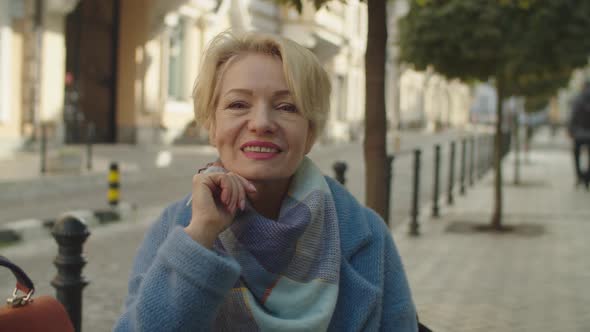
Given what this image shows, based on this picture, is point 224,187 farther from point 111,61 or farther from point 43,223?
point 111,61

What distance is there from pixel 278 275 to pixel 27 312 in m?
0.57

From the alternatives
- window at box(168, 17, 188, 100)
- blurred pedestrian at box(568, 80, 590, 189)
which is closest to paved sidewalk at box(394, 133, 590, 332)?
blurred pedestrian at box(568, 80, 590, 189)

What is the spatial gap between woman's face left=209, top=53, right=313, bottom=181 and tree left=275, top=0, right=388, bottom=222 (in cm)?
253

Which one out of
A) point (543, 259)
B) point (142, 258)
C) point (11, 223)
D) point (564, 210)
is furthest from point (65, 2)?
point (142, 258)

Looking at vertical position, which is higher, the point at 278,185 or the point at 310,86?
the point at 310,86

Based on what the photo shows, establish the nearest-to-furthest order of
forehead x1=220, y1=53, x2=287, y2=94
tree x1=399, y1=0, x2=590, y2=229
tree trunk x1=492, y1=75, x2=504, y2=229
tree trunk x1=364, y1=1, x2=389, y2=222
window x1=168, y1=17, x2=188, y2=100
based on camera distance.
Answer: forehead x1=220, y1=53, x2=287, y2=94 < tree trunk x1=364, y1=1, x2=389, y2=222 < tree x1=399, y1=0, x2=590, y2=229 < tree trunk x1=492, y1=75, x2=504, y2=229 < window x1=168, y1=17, x2=188, y2=100

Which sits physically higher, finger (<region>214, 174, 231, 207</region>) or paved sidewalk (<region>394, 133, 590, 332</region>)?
finger (<region>214, 174, 231, 207</region>)

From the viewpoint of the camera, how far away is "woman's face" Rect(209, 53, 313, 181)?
5.66 feet

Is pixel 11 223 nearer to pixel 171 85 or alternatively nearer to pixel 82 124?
pixel 82 124

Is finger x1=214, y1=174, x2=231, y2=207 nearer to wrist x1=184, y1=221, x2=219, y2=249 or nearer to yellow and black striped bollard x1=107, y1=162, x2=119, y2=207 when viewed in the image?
wrist x1=184, y1=221, x2=219, y2=249

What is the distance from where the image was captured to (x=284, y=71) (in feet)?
5.63

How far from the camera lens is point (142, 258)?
1773mm

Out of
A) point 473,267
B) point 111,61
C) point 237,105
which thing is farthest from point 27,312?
point 111,61

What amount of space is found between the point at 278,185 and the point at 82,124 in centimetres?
1899
